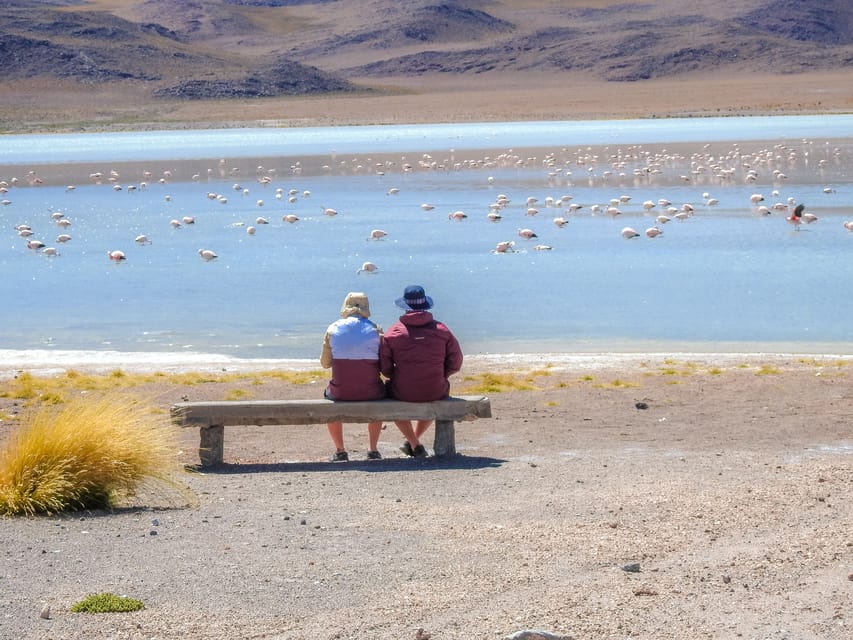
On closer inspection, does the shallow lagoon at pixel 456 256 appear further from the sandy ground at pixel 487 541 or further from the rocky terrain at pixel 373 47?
the rocky terrain at pixel 373 47

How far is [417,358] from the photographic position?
7.40m

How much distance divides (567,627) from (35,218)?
81.5ft

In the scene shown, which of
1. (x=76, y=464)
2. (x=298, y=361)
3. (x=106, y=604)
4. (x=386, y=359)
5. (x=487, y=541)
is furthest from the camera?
(x=298, y=361)

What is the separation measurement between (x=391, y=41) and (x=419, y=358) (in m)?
141

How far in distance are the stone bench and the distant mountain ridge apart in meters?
88.9

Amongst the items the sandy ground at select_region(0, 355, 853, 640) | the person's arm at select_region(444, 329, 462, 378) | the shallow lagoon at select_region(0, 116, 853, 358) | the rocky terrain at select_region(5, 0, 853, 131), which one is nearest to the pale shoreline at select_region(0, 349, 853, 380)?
the shallow lagoon at select_region(0, 116, 853, 358)

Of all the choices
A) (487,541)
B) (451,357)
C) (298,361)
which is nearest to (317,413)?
(451,357)

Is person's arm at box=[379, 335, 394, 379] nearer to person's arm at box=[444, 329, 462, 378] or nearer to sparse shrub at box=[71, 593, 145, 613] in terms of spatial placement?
person's arm at box=[444, 329, 462, 378]

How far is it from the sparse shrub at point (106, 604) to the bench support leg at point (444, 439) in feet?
9.37

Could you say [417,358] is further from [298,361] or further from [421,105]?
[421,105]

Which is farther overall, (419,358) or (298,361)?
(298,361)

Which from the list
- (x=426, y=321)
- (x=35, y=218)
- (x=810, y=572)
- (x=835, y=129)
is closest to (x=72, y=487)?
(x=426, y=321)

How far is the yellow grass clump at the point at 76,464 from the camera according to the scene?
19.7ft

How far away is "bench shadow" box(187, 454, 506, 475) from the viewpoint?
717cm
